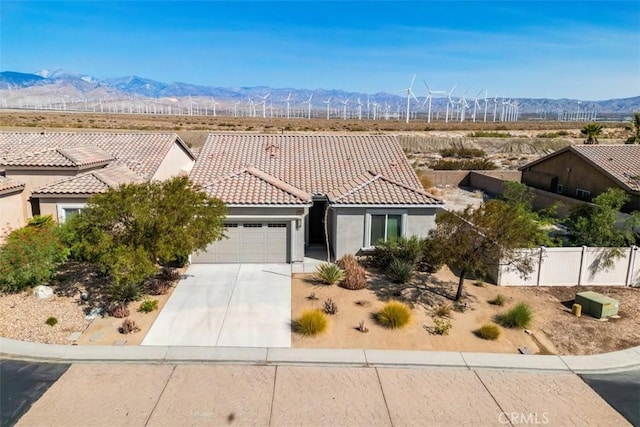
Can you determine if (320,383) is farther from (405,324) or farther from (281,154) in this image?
(281,154)

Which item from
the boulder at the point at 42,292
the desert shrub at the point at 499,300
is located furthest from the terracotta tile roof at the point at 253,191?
the desert shrub at the point at 499,300

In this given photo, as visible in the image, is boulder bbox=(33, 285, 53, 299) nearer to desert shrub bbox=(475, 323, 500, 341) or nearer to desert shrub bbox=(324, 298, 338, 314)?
desert shrub bbox=(324, 298, 338, 314)

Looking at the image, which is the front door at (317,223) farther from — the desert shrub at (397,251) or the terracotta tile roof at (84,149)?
the terracotta tile roof at (84,149)

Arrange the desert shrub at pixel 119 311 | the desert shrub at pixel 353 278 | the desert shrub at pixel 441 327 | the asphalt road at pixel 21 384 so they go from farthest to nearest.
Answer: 1. the desert shrub at pixel 353 278
2. the desert shrub at pixel 119 311
3. the desert shrub at pixel 441 327
4. the asphalt road at pixel 21 384

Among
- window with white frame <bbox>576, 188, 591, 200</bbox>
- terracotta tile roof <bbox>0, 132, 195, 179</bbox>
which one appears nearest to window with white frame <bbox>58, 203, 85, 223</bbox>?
terracotta tile roof <bbox>0, 132, 195, 179</bbox>

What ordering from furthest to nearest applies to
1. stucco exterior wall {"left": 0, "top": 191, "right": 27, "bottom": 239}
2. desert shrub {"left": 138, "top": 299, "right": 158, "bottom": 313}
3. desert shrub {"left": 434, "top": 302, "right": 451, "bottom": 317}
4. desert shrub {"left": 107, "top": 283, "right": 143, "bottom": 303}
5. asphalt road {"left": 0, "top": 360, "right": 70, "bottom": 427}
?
stucco exterior wall {"left": 0, "top": 191, "right": 27, "bottom": 239}, desert shrub {"left": 107, "top": 283, "right": 143, "bottom": 303}, desert shrub {"left": 434, "top": 302, "right": 451, "bottom": 317}, desert shrub {"left": 138, "top": 299, "right": 158, "bottom": 313}, asphalt road {"left": 0, "top": 360, "right": 70, "bottom": 427}

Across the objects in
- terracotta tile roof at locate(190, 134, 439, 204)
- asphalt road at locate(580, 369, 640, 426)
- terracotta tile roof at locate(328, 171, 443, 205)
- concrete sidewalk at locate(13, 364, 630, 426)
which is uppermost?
terracotta tile roof at locate(190, 134, 439, 204)

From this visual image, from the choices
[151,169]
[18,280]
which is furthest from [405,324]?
[151,169]
